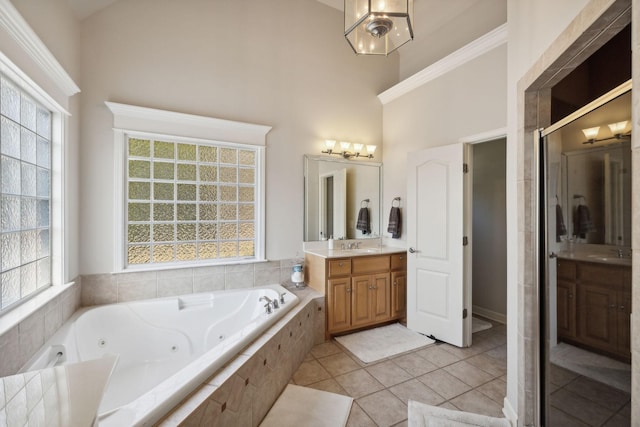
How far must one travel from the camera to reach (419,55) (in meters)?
3.78

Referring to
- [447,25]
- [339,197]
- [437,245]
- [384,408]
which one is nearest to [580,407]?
[384,408]

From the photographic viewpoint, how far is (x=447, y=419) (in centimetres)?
185

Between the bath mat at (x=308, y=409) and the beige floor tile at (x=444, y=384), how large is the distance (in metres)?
0.67

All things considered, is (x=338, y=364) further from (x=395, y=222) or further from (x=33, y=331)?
(x=33, y=331)

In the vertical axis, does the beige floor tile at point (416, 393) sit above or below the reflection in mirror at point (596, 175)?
below

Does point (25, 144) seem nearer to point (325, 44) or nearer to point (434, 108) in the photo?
point (325, 44)

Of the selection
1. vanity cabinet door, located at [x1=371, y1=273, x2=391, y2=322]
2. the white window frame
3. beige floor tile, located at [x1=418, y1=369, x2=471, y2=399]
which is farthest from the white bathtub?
beige floor tile, located at [x1=418, y1=369, x2=471, y2=399]

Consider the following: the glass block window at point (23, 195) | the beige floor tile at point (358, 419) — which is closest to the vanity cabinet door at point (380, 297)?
the beige floor tile at point (358, 419)

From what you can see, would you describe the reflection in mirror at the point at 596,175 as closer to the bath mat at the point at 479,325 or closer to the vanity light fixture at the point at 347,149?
the bath mat at the point at 479,325

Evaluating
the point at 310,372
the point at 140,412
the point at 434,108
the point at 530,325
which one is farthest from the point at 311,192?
the point at 140,412

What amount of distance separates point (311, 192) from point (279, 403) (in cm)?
215

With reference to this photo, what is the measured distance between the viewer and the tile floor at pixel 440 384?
1414 millimetres

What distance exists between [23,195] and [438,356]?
339 cm

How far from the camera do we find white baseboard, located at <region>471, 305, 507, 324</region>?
3.52m
